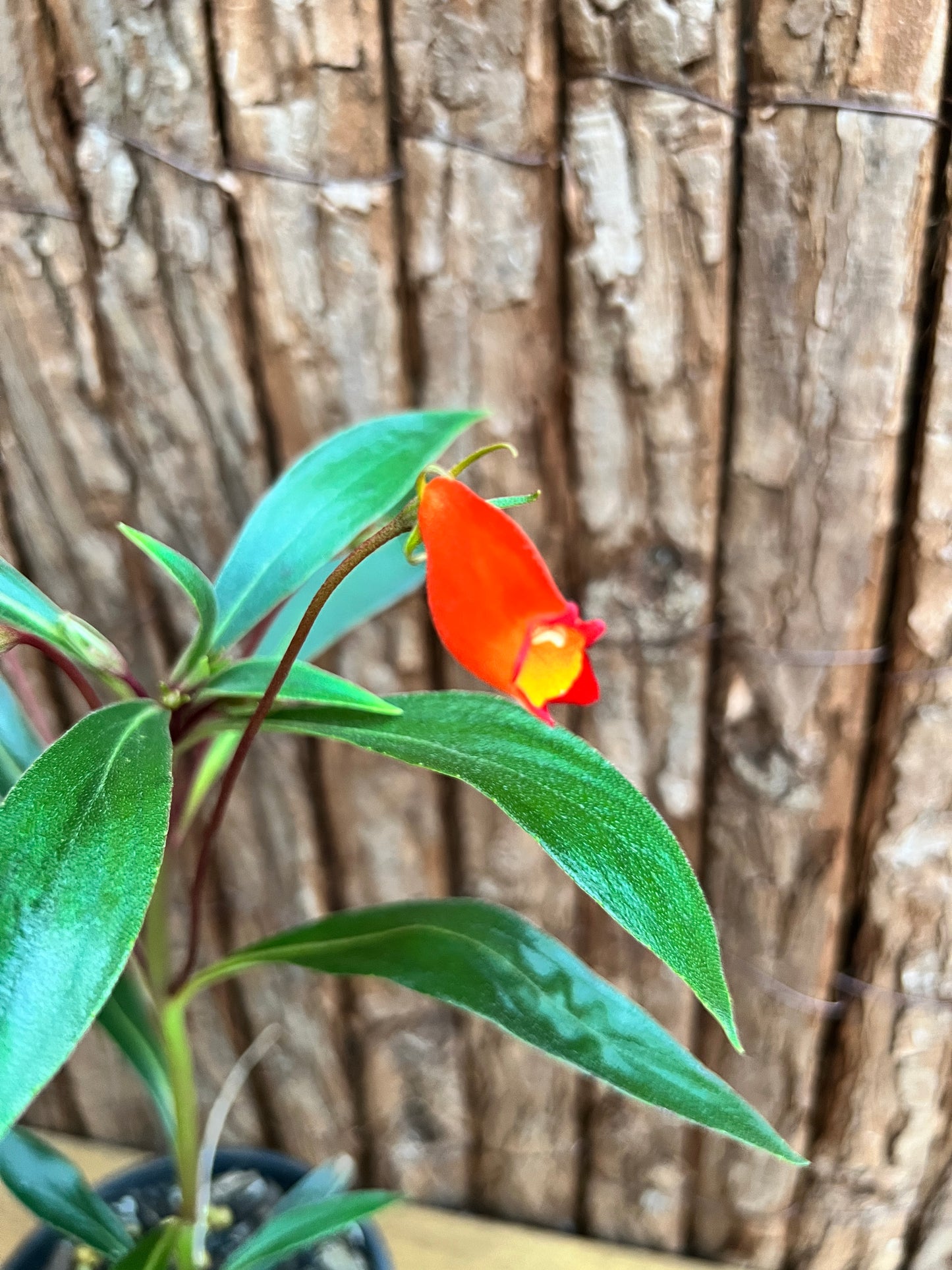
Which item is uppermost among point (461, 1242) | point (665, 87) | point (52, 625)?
point (665, 87)

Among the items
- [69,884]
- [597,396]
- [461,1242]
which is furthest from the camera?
[461,1242]

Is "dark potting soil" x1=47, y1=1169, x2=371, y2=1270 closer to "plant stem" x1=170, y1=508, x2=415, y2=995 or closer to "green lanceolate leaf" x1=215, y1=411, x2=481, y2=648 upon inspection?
"plant stem" x1=170, y1=508, x2=415, y2=995

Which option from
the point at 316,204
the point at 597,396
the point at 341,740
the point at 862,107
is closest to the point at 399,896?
the point at 341,740

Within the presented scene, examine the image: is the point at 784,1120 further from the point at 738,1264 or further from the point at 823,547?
the point at 823,547

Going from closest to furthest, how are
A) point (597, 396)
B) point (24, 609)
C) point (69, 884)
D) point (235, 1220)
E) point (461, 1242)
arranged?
point (69, 884) < point (24, 609) < point (597, 396) < point (235, 1220) < point (461, 1242)

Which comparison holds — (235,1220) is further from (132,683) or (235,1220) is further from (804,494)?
(804,494)

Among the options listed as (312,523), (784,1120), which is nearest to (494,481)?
(312,523)

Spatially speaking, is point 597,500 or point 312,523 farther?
point 597,500

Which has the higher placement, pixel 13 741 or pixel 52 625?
pixel 52 625
